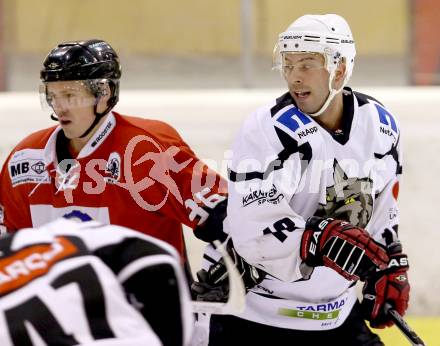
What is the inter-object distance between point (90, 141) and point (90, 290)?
1.39 metres

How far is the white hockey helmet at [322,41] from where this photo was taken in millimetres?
2566

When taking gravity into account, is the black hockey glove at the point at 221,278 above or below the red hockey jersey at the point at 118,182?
below

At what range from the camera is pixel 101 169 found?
9.05 ft

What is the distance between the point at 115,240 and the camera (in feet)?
4.90

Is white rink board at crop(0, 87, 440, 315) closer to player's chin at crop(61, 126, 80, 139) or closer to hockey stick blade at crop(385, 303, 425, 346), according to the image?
player's chin at crop(61, 126, 80, 139)

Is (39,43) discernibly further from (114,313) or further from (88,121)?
(114,313)

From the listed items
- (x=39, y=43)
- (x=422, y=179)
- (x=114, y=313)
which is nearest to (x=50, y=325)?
(x=114, y=313)

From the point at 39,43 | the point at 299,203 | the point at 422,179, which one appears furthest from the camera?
the point at 39,43

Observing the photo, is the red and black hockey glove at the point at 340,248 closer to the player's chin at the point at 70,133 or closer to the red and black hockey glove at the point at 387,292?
the red and black hockey glove at the point at 387,292

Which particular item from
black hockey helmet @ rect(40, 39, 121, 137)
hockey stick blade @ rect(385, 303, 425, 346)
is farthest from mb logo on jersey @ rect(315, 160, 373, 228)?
black hockey helmet @ rect(40, 39, 121, 137)

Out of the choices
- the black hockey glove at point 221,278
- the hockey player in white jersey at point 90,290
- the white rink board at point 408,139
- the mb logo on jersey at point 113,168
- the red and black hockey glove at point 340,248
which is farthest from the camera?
the white rink board at point 408,139

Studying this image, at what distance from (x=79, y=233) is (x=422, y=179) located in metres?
2.49

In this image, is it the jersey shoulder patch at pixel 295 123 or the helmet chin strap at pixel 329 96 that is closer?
the jersey shoulder patch at pixel 295 123

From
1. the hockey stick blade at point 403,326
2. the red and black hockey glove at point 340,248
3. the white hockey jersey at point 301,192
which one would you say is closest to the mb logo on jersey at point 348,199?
the white hockey jersey at point 301,192
